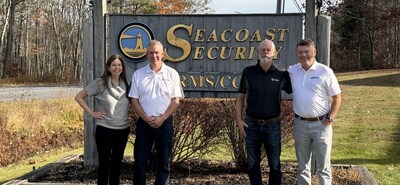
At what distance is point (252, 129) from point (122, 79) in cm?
151

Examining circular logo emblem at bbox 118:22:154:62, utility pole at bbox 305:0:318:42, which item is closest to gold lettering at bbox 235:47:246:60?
utility pole at bbox 305:0:318:42

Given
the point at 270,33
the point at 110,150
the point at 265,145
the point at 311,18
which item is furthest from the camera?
the point at 270,33

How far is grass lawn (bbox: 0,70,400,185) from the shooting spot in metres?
7.90

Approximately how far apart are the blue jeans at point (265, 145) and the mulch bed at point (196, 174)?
3.62ft

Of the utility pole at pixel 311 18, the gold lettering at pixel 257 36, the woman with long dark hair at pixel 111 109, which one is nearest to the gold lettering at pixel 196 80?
the gold lettering at pixel 257 36

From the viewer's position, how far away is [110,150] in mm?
5473

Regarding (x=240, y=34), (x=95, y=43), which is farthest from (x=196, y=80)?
(x=95, y=43)

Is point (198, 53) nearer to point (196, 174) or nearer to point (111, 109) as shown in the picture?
point (196, 174)

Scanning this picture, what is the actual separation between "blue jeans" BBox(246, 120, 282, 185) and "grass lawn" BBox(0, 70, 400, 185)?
7.14 feet

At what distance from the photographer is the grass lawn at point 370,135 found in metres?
8.03

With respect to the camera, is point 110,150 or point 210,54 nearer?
point 110,150

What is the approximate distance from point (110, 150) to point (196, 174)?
1848 millimetres

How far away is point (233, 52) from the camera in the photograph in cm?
680

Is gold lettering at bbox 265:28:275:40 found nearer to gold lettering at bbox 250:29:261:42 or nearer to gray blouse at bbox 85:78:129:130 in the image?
gold lettering at bbox 250:29:261:42
